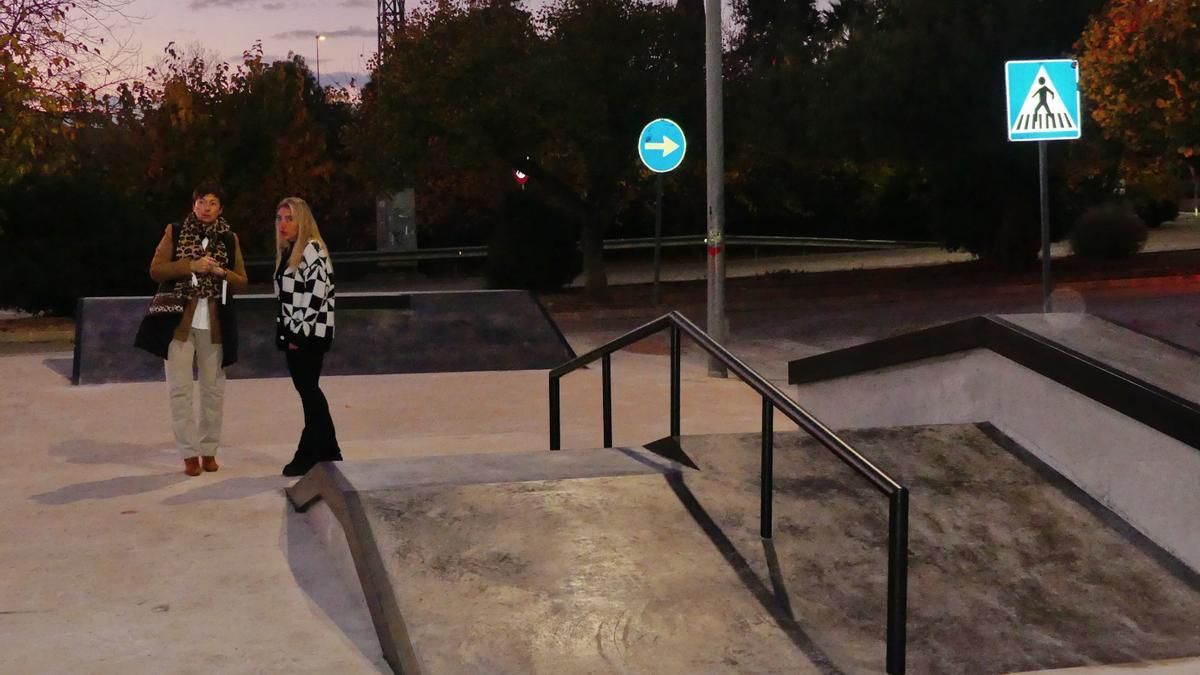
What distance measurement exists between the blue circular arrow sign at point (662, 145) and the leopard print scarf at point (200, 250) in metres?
9.11

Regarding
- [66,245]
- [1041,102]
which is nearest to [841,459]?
[1041,102]

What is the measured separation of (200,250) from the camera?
8.47 meters

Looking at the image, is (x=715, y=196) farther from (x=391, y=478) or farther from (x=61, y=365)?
(x=391, y=478)

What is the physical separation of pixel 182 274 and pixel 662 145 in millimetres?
9620

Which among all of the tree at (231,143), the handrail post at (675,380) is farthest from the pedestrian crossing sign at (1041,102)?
the tree at (231,143)

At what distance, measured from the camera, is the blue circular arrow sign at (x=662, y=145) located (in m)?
17.1

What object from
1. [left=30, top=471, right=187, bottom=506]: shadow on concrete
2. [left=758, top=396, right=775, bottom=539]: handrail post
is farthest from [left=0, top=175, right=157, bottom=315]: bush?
[left=758, top=396, right=775, bottom=539]: handrail post

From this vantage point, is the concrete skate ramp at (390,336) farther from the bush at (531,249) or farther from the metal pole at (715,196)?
the bush at (531,249)

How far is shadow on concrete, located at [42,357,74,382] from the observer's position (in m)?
14.6

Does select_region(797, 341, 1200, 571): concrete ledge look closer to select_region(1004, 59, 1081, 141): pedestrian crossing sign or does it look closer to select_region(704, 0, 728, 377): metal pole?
select_region(1004, 59, 1081, 141): pedestrian crossing sign

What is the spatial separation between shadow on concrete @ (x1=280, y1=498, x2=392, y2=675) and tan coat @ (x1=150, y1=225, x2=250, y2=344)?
171 centimetres

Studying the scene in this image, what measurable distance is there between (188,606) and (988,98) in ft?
71.4

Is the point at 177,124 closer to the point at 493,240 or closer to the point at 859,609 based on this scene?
the point at 493,240

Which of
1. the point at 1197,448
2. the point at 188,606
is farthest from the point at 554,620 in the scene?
the point at 1197,448
